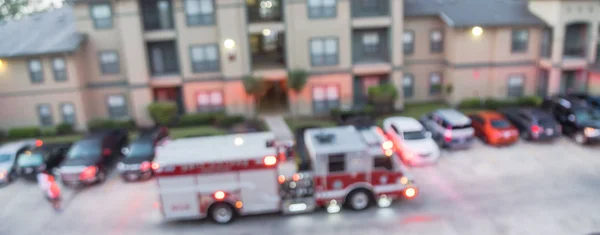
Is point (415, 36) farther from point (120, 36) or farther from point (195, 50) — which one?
point (120, 36)

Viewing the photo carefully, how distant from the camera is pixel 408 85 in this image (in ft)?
105

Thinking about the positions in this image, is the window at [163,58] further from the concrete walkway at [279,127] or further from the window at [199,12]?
the concrete walkway at [279,127]

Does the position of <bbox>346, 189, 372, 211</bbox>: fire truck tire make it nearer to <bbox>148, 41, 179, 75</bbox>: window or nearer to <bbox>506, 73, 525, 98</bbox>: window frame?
<bbox>148, 41, 179, 75</bbox>: window

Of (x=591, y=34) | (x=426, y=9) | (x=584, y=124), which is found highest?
(x=426, y=9)

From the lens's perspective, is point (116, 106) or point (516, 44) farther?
point (516, 44)

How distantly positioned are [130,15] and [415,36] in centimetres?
1752

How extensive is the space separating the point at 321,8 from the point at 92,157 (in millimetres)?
14816

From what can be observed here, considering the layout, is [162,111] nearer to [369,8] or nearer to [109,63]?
[109,63]

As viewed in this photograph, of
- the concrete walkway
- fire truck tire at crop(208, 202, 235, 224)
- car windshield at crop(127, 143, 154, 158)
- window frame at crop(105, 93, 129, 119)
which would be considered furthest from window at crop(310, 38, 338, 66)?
fire truck tire at crop(208, 202, 235, 224)

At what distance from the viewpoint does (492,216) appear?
1733 centimetres

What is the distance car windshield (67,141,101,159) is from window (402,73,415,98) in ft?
62.3

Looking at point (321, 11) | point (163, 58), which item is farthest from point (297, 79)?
point (163, 58)

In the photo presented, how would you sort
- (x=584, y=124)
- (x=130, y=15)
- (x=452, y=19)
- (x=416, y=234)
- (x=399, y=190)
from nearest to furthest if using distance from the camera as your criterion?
1. (x=416, y=234)
2. (x=399, y=190)
3. (x=584, y=124)
4. (x=130, y=15)
5. (x=452, y=19)

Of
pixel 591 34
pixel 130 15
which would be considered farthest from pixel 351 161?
pixel 591 34
